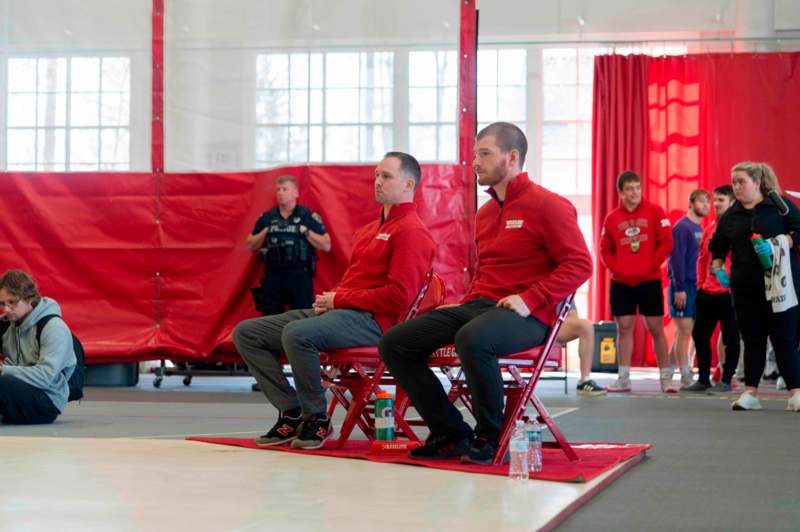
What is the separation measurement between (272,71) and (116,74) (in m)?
1.10

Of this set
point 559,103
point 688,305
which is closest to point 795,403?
point 688,305

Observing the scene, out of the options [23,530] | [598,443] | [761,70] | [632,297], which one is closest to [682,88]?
[761,70]

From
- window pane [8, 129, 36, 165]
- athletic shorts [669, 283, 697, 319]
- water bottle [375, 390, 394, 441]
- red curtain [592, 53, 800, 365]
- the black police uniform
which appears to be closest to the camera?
water bottle [375, 390, 394, 441]

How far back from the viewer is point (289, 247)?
25.2ft

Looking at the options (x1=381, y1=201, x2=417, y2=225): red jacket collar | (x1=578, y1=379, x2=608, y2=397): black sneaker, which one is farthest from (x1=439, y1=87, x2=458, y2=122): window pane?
(x1=381, y1=201, x2=417, y2=225): red jacket collar

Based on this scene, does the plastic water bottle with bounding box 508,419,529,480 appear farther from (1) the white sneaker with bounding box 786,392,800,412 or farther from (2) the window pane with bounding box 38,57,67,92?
(2) the window pane with bounding box 38,57,67,92

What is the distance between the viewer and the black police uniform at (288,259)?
7703 mm

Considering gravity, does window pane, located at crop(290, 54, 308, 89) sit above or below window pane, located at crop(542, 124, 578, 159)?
above

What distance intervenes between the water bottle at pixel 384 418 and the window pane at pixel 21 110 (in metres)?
5.16

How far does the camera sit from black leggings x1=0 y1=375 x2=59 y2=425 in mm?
5289

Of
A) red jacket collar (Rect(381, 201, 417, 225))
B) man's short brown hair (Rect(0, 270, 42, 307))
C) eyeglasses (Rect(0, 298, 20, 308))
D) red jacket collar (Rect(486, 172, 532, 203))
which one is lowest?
eyeglasses (Rect(0, 298, 20, 308))

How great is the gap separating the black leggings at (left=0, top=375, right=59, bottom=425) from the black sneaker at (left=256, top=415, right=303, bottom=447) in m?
1.41

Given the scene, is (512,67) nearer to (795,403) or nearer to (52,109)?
(52,109)

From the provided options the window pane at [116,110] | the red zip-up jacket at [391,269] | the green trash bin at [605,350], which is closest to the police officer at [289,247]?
the window pane at [116,110]
